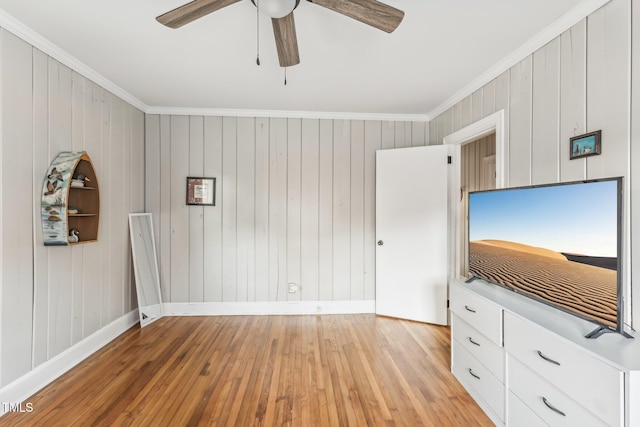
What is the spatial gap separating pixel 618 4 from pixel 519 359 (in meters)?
1.89

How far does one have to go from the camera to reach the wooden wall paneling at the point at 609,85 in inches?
58.2

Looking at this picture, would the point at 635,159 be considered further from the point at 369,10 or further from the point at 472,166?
the point at 472,166

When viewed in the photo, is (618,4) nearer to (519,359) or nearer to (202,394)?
(519,359)

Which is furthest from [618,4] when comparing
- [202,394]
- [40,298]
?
[40,298]

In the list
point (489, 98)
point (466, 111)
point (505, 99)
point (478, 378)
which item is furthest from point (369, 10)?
point (478, 378)

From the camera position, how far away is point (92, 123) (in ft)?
8.69

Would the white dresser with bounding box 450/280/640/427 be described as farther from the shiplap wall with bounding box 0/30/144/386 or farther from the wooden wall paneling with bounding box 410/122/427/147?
the shiplap wall with bounding box 0/30/144/386

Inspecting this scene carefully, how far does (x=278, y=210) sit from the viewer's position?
144 inches

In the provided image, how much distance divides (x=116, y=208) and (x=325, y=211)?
87.3 inches

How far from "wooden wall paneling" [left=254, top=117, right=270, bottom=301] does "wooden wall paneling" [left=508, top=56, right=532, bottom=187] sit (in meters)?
2.50

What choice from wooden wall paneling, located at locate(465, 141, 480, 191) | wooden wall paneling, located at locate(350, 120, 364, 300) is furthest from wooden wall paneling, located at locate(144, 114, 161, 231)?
wooden wall paneling, located at locate(465, 141, 480, 191)

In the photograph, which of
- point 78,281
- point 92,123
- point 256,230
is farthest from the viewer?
point 256,230

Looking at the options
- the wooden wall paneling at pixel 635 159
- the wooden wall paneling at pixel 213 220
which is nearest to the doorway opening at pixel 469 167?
the wooden wall paneling at pixel 635 159

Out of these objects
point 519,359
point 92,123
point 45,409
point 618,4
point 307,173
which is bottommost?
point 45,409
